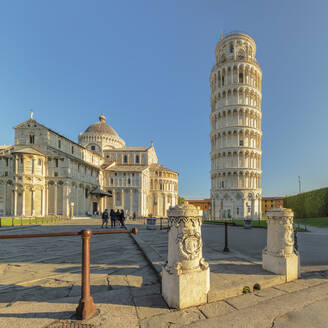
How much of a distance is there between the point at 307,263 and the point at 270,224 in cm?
240

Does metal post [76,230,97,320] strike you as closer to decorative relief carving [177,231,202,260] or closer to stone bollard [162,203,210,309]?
stone bollard [162,203,210,309]

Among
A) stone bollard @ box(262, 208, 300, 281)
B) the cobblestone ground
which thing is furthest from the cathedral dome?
stone bollard @ box(262, 208, 300, 281)

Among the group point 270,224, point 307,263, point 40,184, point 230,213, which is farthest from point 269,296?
point 230,213

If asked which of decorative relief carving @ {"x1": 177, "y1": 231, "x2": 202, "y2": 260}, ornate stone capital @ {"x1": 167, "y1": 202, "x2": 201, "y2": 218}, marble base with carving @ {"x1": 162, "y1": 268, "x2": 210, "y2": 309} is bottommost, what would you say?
marble base with carving @ {"x1": 162, "y1": 268, "x2": 210, "y2": 309}

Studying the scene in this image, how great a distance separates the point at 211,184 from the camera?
48406 mm

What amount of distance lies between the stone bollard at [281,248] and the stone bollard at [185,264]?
7.40 feet

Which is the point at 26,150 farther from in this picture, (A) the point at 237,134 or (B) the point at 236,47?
(B) the point at 236,47

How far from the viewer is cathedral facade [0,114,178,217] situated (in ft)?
109

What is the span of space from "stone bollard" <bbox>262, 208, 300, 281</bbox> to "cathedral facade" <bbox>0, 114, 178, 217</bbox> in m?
36.1

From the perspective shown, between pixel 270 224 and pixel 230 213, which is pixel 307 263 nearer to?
pixel 270 224

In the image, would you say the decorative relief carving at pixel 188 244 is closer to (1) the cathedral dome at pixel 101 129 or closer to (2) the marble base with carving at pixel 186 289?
(2) the marble base with carving at pixel 186 289

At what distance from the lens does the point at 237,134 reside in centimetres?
4419

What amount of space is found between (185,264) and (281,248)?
9.13ft

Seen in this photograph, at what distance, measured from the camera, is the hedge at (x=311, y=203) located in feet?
101
